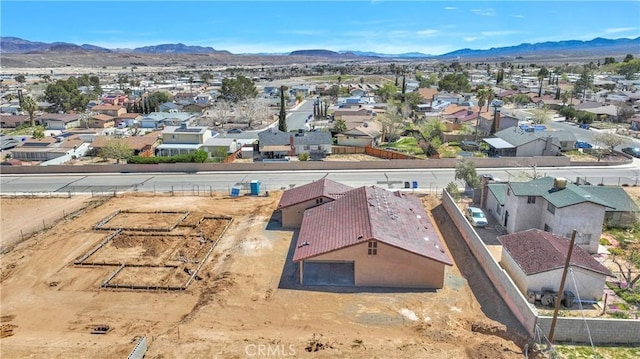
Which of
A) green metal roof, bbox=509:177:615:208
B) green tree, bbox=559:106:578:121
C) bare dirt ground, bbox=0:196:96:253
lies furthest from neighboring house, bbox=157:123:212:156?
green tree, bbox=559:106:578:121

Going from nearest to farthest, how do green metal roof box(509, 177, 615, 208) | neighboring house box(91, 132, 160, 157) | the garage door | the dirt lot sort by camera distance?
the dirt lot, the garage door, green metal roof box(509, 177, 615, 208), neighboring house box(91, 132, 160, 157)

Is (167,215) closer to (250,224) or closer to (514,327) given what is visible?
(250,224)

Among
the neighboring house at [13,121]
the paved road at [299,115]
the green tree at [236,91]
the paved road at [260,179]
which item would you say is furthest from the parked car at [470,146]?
the neighboring house at [13,121]

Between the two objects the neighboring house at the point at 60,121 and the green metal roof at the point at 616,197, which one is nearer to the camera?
the green metal roof at the point at 616,197

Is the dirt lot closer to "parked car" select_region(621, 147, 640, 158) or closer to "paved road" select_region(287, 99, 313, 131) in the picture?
"parked car" select_region(621, 147, 640, 158)

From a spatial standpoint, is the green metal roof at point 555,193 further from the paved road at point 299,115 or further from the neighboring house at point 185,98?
the neighboring house at point 185,98

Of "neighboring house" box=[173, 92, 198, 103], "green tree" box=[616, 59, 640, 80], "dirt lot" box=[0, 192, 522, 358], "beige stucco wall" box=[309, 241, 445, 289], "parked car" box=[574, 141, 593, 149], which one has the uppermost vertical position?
"green tree" box=[616, 59, 640, 80]

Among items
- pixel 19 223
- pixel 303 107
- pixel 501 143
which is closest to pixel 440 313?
pixel 19 223
